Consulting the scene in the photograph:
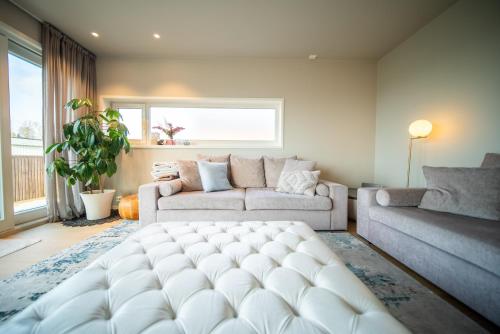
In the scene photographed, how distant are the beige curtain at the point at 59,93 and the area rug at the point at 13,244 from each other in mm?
637

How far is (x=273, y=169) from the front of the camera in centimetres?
298

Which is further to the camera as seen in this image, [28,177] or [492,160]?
[28,177]

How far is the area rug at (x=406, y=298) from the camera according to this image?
105 cm

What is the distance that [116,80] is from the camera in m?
3.21

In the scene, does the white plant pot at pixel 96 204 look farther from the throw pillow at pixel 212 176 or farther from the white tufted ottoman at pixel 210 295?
the white tufted ottoman at pixel 210 295

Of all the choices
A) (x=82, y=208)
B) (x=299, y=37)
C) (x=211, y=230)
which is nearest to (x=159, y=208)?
(x=211, y=230)

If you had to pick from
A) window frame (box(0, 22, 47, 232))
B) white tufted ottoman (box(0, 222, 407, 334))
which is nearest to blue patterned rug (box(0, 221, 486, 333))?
white tufted ottoman (box(0, 222, 407, 334))

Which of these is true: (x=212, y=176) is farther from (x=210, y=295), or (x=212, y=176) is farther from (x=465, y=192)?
(x=465, y=192)

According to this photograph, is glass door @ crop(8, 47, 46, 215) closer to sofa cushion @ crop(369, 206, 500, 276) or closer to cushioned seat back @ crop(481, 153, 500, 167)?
sofa cushion @ crop(369, 206, 500, 276)

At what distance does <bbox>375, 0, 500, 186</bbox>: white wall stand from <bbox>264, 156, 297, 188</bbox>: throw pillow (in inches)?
67.4

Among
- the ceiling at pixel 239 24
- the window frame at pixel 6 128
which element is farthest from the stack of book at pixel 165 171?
Result: the ceiling at pixel 239 24

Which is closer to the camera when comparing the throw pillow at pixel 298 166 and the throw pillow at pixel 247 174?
the throw pillow at pixel 298 166

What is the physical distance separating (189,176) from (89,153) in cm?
135

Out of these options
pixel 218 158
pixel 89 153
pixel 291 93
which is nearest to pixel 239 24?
pixel 291 93
